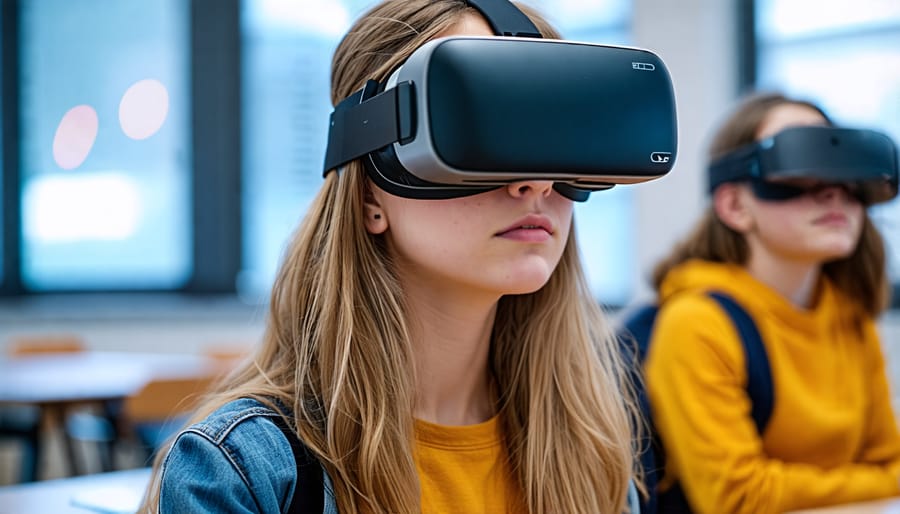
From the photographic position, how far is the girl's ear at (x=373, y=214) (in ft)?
3.49

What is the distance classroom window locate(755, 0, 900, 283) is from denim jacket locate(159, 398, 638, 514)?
11.0 feet

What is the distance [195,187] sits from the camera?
5.07 m

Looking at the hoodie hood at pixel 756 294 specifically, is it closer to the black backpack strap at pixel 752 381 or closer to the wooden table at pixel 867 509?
the black backpack strap at pixel 752 381

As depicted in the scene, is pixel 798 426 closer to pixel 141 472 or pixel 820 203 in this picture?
pixel 820 203

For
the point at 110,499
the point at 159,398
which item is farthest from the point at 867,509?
the point at 159,398

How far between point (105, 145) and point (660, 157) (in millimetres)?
4670

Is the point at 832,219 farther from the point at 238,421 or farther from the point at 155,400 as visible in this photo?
the point at 155,400

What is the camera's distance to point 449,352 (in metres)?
1.14

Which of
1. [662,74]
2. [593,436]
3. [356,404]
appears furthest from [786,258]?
[356,404]

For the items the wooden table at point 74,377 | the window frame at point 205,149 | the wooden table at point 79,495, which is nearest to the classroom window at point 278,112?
the window frame at point 205,149

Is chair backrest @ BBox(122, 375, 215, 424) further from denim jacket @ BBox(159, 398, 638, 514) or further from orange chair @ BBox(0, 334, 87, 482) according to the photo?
denim jacket @ BBox(159, 398, 638, 514)

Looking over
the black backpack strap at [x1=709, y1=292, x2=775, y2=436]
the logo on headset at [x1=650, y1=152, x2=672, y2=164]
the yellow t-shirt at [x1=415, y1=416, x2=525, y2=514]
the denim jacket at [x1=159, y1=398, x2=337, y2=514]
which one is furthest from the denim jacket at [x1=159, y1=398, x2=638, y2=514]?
the black backpack strap at [x1=709, y1=292, x2=775, y2=436]

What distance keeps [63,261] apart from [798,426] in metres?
4.30

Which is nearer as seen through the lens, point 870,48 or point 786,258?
point 786,258
